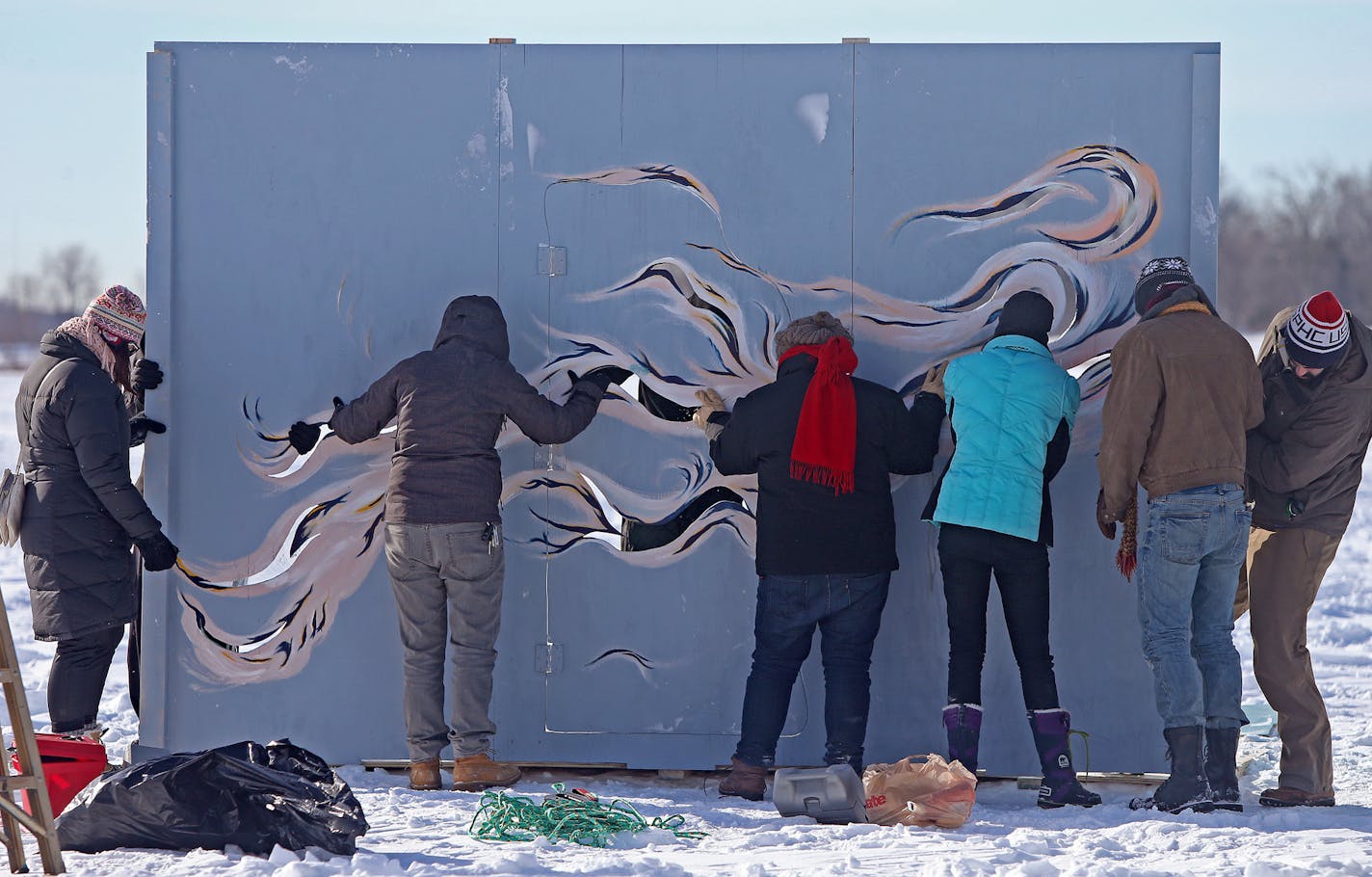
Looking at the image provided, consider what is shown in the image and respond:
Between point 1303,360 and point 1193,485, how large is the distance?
61 cm

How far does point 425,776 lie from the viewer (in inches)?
219

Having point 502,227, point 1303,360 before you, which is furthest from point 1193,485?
point 502,227

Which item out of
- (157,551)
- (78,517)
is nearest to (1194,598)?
(157,551)

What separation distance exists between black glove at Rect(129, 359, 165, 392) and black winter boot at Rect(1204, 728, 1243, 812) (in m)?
4.27

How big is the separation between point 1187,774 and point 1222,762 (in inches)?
6.7

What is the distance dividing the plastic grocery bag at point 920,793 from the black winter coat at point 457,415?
1.73 m

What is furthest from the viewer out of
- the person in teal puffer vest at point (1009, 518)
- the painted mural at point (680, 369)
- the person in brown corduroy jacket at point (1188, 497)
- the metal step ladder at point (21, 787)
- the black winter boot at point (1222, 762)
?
the painted mural at point (680, 369)

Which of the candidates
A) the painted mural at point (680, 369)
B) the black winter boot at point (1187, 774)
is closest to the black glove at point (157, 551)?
the painted mural at point (680, 369)

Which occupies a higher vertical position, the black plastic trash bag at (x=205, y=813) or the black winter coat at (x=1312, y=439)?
the black winter coat at (x=1312, y=439)

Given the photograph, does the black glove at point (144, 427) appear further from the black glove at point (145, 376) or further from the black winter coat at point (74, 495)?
the black winter coat at point (74, 495)

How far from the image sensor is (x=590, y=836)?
4.71 meters

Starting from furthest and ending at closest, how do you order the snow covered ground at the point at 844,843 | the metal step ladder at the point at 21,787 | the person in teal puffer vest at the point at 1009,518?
the person in teal puffer vest at the point at 1009,518, the snow covered ground at the point at 844,843, the metal step ladder at the point at 21,787

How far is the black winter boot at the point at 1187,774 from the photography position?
5.10 metres

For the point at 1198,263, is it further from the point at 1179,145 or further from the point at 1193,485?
the point at 1193,485
